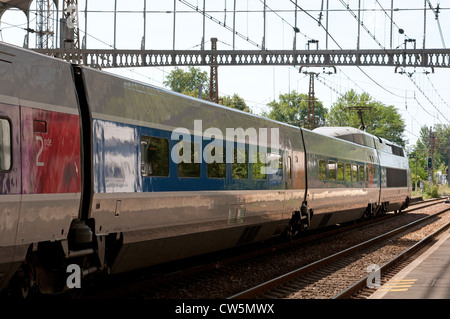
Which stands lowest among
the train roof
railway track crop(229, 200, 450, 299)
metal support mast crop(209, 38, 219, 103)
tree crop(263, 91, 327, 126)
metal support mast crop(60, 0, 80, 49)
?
railway track crop(229, 200, 450, 299)

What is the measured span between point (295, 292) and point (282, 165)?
215 inches

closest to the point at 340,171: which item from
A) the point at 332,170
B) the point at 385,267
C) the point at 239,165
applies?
the point at 332,170

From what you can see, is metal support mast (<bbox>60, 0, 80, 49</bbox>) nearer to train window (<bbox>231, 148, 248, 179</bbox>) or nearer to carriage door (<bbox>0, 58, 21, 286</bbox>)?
train window (<bbox>231, 148, 248, 179</bbox>)

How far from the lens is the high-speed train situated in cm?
676

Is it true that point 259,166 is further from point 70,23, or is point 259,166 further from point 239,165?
point 70,23

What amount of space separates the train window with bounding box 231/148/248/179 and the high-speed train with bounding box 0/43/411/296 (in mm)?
39

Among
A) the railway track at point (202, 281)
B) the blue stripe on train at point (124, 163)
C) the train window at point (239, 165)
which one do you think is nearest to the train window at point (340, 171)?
the railway track at point (202, 281)

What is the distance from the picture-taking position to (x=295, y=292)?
978 centimetres

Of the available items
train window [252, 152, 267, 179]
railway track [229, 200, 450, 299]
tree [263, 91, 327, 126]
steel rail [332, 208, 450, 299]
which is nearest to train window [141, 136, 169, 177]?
railway track [229, 200, 450, 299]

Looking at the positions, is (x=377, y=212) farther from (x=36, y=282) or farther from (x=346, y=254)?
(x=36, y=282)

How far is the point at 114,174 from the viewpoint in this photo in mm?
8242

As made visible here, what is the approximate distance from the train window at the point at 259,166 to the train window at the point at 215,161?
5.24 ft

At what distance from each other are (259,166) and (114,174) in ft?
18.3
